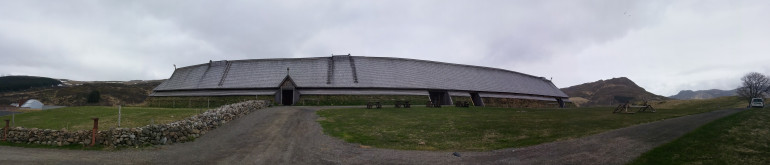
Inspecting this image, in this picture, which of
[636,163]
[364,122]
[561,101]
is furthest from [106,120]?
[561,101]

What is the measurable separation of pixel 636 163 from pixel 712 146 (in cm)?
391

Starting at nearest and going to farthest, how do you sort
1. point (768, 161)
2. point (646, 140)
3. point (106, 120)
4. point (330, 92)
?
1. point (768, 161)
2. point (646, 140)
3. point (106, 120)
4. point (330, 92)

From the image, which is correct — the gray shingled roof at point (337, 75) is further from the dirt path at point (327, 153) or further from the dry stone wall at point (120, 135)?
the dirt path at point (327, 153)

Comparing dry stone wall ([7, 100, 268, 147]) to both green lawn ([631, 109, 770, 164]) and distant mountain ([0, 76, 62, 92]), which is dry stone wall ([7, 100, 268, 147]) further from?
distant mountain ([0, 76, 62, 92])

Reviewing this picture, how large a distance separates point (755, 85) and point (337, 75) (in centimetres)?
9358

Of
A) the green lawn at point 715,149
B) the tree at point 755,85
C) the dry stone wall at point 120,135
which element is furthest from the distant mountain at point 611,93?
the dry stone wall at point 120,135

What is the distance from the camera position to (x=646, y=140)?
1245cm

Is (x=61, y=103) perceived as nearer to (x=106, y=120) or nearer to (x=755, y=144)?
(x=106, y=120)

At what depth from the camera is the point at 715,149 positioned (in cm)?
1019

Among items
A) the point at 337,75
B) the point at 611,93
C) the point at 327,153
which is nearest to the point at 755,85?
→ the point at 611,93

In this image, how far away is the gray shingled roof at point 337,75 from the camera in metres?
44.5

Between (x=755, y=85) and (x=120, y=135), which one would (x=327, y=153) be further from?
(x=755, y=85)

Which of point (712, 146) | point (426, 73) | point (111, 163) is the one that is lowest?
point (111, 163)

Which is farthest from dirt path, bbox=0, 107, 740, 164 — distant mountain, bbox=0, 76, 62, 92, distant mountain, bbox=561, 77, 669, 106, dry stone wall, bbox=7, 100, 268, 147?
distant mountain, bbox=0, 76, 62, 92
